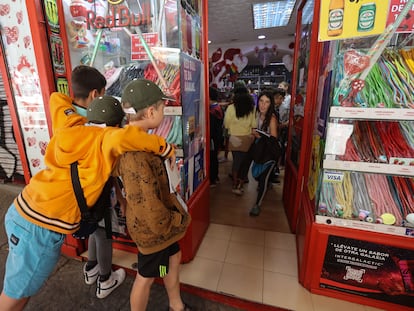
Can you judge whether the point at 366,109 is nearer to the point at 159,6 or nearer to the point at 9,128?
the point at 159,6

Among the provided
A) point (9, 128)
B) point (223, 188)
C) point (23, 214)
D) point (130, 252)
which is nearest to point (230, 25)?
point (223, 188)

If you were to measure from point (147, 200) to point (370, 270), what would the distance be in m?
1.45

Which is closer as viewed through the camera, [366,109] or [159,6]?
[366,109]

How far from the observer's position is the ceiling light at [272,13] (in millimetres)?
4223

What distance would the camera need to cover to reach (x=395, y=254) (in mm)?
1368

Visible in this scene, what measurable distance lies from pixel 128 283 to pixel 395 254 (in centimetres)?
177

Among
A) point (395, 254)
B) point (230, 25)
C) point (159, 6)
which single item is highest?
point (230, 25)

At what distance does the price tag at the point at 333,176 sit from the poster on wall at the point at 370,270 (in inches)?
14.1

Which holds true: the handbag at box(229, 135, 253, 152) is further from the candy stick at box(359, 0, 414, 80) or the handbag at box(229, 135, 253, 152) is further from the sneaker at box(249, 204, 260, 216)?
the candy stick at box(359, 0, 414, 80)

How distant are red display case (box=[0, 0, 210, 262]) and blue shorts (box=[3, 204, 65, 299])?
870 millimetres

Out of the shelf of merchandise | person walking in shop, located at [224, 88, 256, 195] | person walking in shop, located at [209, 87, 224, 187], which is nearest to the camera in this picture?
person walking in shop, located at [224, 88, 256, 195]

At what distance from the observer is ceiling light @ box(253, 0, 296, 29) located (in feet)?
13.9

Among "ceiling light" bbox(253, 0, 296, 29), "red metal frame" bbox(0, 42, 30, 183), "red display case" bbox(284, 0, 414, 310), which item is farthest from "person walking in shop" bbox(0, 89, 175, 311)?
"ceiling light" bbox(253, 0, 296, 29)

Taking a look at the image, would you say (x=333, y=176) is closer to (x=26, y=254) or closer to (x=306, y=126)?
(x=306, y=126)
